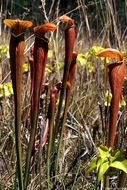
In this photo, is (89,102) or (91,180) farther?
(89,102)

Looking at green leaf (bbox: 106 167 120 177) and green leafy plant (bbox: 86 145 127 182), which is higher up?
green leafy plant (bbox: 86 145 127 182)

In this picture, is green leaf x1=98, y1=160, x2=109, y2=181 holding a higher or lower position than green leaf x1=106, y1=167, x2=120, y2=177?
higher

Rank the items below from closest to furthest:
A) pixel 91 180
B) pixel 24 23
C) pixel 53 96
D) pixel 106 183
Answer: pixel 24 23, pixel 106 183, pixel 53 96, pixel 91 180

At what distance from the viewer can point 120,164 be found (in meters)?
0.76

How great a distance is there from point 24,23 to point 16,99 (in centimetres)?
17

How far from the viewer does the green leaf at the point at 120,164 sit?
74 centimetres

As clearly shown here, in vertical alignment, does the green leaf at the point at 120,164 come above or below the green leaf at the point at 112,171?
above

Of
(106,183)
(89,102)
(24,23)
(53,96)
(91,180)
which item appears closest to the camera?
(24,23)

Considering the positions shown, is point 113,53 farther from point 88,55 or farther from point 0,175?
point 88,55

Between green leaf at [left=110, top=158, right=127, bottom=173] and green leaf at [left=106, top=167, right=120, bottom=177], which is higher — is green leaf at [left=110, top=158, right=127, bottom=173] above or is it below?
above

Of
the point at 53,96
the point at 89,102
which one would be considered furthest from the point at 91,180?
the point at 89,102

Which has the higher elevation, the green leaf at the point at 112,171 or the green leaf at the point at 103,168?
the green leaf at the point at 103,168

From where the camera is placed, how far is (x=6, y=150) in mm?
1526

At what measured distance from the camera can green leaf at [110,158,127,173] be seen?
2.44 ft
